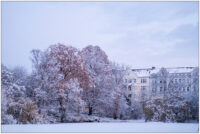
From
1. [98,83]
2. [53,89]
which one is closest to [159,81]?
[98,83]

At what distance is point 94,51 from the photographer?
13.2m

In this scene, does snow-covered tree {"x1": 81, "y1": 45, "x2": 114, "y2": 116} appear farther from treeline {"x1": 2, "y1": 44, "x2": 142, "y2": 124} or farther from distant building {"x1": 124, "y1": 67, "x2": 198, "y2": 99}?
distant building {"x1": 124, "y1": 67, "x2": 198, "y2": 99}

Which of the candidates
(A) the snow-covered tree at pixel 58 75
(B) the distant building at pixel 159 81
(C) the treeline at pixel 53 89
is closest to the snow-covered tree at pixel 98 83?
(C) the treeline at pixel 53 89

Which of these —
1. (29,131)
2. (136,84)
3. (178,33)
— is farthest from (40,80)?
(136,84)

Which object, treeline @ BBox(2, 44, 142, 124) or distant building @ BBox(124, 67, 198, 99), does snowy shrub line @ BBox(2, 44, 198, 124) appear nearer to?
treeline @ BBox(2, 44, 142, 124)

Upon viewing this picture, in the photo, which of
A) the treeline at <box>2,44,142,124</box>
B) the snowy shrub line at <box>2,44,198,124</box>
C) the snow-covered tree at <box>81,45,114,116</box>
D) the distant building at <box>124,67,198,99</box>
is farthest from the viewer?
the snow-covered tree at <box>81,45,114,116</box>

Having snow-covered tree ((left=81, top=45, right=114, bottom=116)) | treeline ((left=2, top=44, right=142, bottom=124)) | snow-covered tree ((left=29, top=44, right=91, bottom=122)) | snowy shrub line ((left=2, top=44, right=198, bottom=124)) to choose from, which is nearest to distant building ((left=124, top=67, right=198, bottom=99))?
snowy shrub line ((left=2, top=44, right=198, bottom=124))

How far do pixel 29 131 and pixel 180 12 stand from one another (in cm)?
630

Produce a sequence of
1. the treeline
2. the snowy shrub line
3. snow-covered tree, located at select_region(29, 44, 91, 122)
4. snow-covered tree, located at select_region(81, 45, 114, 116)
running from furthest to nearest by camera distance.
Answer: snow-covered tree, located at select_region(81, 45, 114, 116) → snow-covered tree, located at select_region(29, 44, 91, 122) → the snowy shrub line → the treeline

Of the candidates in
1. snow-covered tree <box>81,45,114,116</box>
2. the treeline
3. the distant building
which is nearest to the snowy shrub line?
the treeline

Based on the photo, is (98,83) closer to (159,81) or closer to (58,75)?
(58,75)

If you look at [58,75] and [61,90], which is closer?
[61,90]

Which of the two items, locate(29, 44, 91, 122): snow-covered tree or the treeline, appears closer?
the treeline

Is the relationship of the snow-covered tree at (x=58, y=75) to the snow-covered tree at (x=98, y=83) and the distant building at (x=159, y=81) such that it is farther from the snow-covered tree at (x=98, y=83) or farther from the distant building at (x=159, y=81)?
the distant building at (x=159, y=81)
